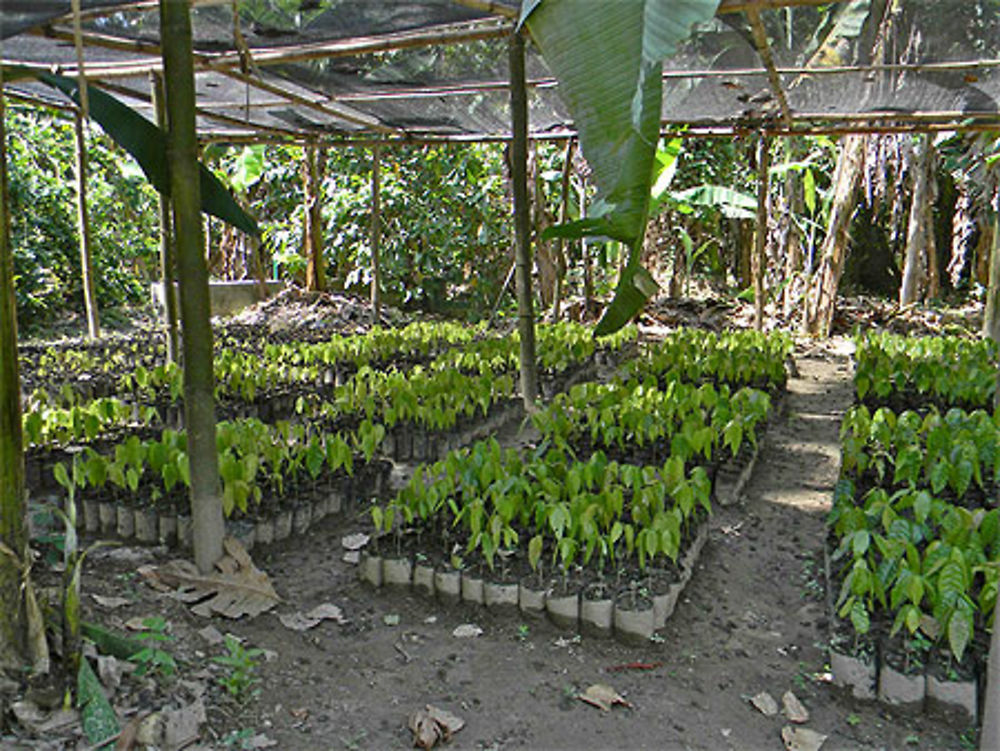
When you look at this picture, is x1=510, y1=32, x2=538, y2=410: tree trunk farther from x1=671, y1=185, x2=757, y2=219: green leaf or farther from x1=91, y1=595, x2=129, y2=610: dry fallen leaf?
x1=671, y1=185, x2=757, y2=219: green leaf

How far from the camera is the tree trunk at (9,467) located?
1971 millimetres

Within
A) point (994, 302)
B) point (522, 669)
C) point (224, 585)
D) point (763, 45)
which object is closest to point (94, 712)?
point (224, 585)

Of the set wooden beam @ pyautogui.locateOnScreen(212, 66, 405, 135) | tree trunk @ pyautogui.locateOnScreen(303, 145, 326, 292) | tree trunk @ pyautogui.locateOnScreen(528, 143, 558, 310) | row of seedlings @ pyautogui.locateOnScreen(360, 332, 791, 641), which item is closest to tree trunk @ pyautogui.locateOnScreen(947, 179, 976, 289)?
tree trunk @ pyautogui.locateOnScreen(528, 143, 558, 310)

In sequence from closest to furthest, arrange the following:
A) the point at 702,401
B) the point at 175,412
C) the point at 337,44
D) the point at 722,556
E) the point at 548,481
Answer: the point at 548,481 → the point at 722,556 → the point at 337,44 → the point at 702,401 → the point at 175,412

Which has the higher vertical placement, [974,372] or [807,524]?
[974,372]

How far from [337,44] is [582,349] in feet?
13.1

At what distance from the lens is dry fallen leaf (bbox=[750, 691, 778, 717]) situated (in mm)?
2437

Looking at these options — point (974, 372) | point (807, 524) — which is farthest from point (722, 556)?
point (974, 372)

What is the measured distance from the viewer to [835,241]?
1009cm

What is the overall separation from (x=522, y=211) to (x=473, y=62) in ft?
4.42

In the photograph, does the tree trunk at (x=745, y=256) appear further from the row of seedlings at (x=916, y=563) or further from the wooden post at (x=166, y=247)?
the wooden post at (x=166, y=247)

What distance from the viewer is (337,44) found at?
463cm

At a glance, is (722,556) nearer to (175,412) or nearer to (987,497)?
(987,497)

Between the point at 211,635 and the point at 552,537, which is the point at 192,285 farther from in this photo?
the point at 552,537
